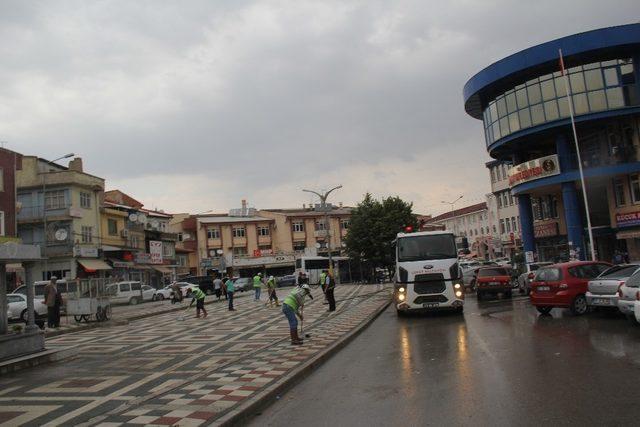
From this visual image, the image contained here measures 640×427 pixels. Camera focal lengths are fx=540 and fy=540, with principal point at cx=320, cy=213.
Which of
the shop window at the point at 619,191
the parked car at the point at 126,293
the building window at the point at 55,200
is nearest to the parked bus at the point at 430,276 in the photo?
the shop window at the point at 619,191

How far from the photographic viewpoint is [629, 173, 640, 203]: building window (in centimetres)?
3225

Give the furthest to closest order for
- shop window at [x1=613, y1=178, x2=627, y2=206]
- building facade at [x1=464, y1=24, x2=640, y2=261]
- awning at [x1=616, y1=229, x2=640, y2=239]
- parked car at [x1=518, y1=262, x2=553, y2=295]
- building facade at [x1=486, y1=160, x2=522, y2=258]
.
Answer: building facade at [x1=486, y1=160, x2=522, y2=258] < shop window at [x1=613, y1=178, x2=627, y2=206] < building facade at [x1=464, y1=24, x2=640, y2=261] < awning at [x1=616, y1=229, x2=640, y2=239] < parked car at [x1=518, y1=262, x2=553, y2=295]

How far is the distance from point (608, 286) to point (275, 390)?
33.0 ft

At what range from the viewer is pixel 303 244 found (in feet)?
259

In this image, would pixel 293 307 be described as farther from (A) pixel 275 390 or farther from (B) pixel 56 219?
(B) pixel 56 219

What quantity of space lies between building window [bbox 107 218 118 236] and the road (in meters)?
43.3

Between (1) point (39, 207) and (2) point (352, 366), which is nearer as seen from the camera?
(2) point (352, 366)

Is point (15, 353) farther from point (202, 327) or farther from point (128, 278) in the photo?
point (128, 278)

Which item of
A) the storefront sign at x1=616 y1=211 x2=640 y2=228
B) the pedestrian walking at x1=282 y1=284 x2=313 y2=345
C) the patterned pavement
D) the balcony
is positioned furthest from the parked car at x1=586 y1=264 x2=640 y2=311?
the balcony

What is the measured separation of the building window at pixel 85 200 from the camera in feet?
156

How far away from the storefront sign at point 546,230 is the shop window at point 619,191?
22.7ft

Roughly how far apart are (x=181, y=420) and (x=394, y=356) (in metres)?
5.44

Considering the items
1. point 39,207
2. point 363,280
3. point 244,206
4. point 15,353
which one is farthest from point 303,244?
point 15,353

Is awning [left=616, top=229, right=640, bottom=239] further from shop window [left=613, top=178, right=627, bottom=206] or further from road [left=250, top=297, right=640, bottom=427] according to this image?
road [left=250, top=297, right=640, bottom=427]
